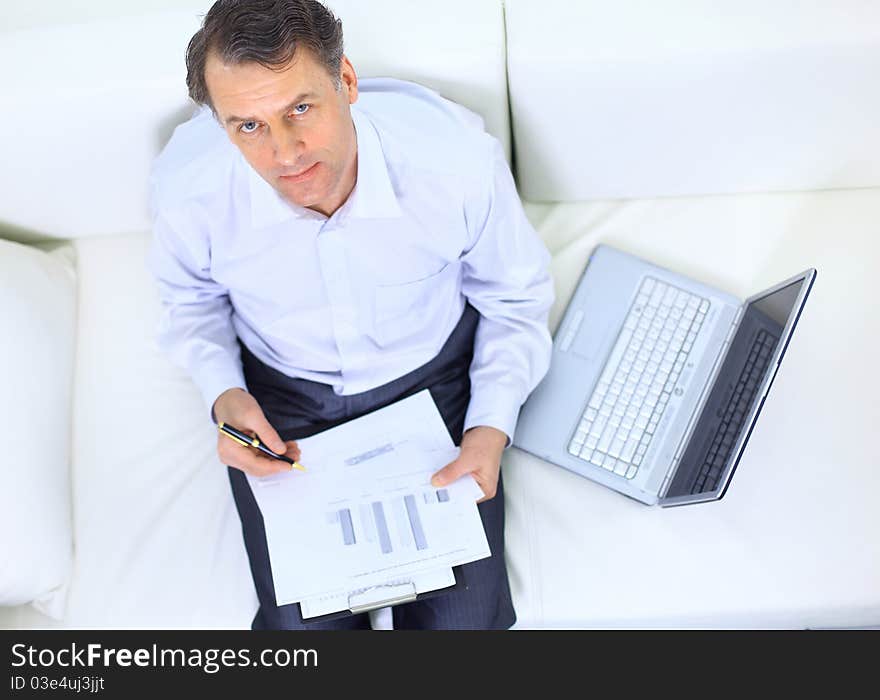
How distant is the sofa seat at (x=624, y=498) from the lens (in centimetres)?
137

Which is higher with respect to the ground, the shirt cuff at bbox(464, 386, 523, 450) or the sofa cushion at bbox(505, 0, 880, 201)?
the sofa cushion at bbox(505, 0, 880, 201)

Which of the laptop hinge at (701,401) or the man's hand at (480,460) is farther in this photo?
the laptop hinge at (701,401)

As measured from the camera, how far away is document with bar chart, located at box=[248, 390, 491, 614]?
1.28 metres

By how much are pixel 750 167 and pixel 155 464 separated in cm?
116

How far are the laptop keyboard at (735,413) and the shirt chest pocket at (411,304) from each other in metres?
0.48

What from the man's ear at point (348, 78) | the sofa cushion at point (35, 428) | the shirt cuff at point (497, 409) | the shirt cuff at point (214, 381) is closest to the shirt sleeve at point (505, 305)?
the shirt cuff at point (497, 409)

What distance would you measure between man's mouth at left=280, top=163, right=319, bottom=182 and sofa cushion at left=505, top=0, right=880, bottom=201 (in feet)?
1.40

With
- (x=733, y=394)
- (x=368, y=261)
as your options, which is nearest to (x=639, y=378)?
(x=733, y=394)

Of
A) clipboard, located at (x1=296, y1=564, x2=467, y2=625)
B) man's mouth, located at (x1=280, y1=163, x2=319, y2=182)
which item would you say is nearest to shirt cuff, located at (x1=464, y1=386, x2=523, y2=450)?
clipboard, located at (x1=296, y1=564, x2=467, y2=625)

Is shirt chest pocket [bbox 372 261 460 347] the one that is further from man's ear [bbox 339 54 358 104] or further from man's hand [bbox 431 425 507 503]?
man's ear [bbox 339 54 358 104]

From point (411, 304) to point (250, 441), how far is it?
33 cm

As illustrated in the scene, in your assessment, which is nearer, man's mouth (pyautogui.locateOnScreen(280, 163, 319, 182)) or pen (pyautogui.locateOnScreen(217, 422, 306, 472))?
man's mouth (pyautogui.locateOnScreen(280, 163, 319, 182))

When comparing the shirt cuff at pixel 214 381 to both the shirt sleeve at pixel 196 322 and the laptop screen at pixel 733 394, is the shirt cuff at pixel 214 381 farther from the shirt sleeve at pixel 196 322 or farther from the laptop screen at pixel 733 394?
the laptop screen at pixel 733 394

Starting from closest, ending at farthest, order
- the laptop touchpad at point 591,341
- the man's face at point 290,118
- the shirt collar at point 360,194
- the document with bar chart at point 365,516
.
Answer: the man's face at point 290,118
the shirt collar at point 360,194
the document with bar chart at point 365,516
the laptop touchpad at point 591,341
